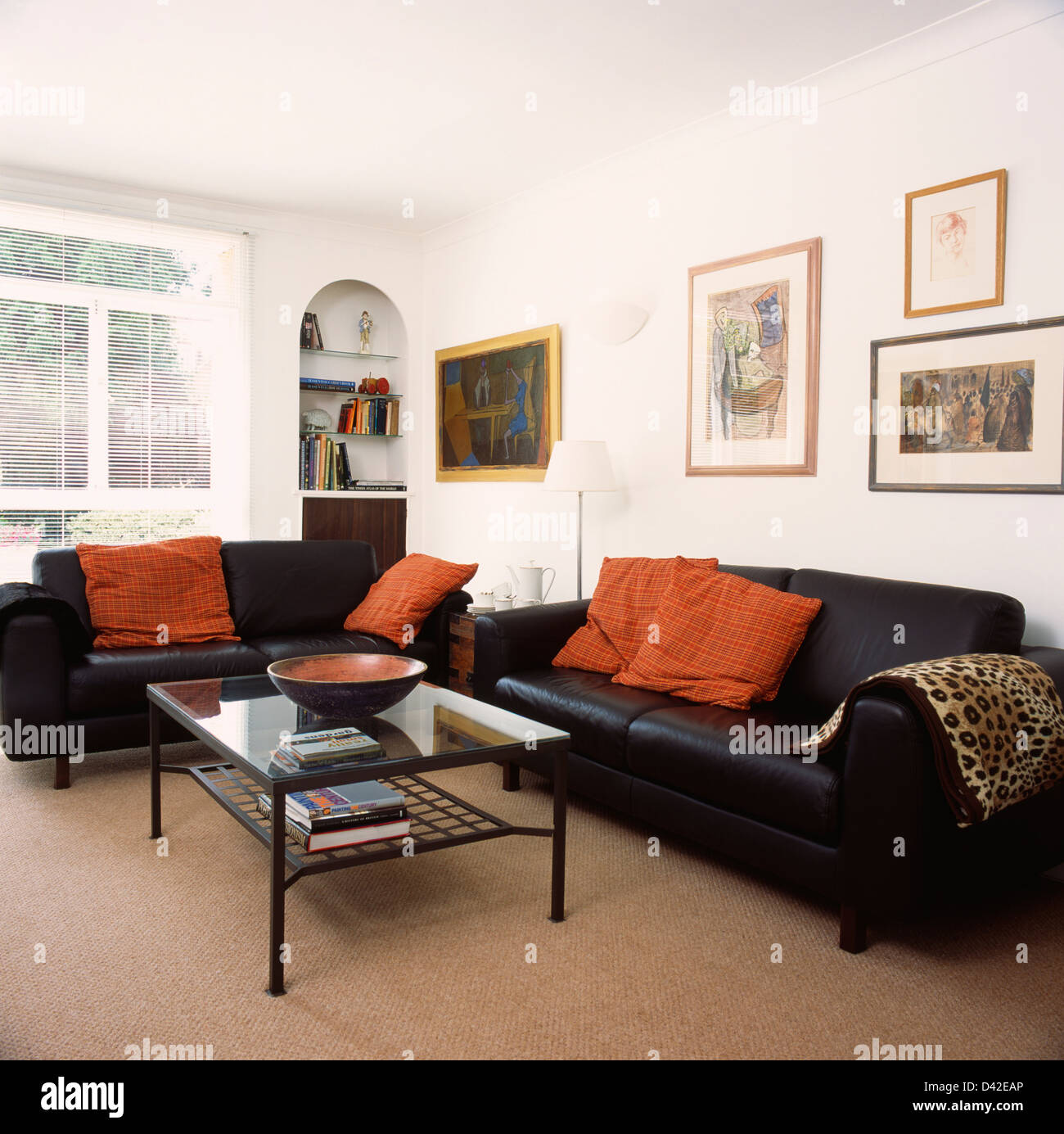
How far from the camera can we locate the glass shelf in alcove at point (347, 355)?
5.82m

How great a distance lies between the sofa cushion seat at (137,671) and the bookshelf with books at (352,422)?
1.97m

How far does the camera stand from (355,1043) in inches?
73.9

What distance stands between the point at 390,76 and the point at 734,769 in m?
2.91

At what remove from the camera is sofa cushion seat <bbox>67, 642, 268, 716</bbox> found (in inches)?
137

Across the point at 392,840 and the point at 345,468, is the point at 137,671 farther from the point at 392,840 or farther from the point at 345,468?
the point at 345,468

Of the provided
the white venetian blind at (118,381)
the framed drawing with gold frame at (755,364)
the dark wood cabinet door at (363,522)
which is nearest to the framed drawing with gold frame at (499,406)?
the dark wood cabinet door at (363,522)

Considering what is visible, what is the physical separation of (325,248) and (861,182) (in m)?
3.39

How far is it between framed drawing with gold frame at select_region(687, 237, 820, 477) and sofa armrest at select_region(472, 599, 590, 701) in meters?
1.00

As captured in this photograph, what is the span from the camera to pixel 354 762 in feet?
7.14

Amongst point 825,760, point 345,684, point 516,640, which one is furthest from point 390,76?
point 825,760

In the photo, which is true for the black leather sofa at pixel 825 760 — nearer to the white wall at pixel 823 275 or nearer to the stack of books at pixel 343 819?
the white wall at pixel 823 275

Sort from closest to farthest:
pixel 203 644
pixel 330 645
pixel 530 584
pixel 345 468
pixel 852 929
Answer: pixel 852 929
pixel 203 644
pixel 330 645
pixel 530 584
pixel 345 468
